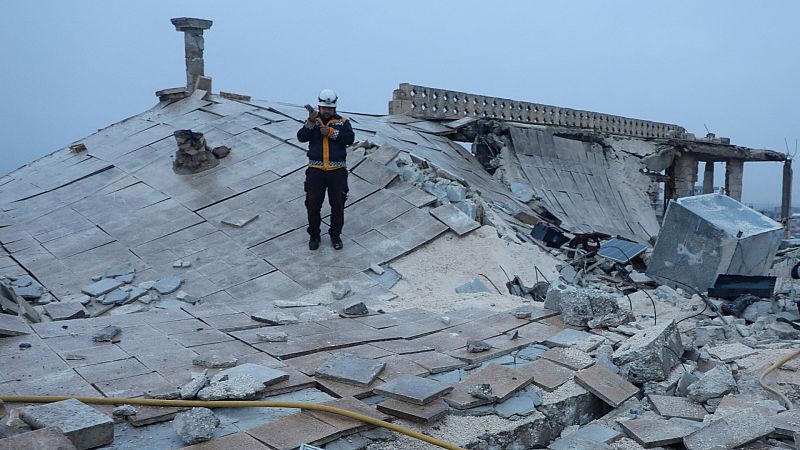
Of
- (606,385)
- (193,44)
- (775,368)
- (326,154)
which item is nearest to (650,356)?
(606,385)

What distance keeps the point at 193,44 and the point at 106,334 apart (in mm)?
9868

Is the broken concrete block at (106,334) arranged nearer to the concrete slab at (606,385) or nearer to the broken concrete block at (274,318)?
the broken concrete block at (274,318)

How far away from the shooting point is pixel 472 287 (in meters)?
6.79

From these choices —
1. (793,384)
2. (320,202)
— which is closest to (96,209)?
(320,202)

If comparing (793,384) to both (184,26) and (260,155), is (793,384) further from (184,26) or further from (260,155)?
(184,26)

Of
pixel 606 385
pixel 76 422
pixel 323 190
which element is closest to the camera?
pixel 76 422

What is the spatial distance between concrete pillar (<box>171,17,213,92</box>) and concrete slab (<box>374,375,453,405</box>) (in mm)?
10923

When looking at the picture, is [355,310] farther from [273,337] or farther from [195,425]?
[195,425]

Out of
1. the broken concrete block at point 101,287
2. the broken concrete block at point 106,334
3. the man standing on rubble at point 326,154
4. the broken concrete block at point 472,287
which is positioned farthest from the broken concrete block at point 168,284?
the broken concrete block at point 472,287

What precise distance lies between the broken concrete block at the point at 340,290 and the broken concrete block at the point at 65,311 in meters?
2.18

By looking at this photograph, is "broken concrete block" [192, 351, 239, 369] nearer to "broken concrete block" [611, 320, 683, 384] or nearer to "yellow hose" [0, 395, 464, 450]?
"yellow hose" [0, 395, 464, 450]

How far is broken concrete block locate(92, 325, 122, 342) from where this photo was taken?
4516mm

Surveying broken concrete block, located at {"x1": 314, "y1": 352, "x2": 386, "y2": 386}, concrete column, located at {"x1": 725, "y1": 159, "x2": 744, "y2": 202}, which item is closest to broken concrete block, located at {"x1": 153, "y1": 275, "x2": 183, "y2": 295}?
Answer: broken concrete block, located at {"x1": 314, "y1": 352, "x2": 386, "y2": 386}

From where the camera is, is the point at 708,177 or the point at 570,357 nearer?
the point at 570,357
